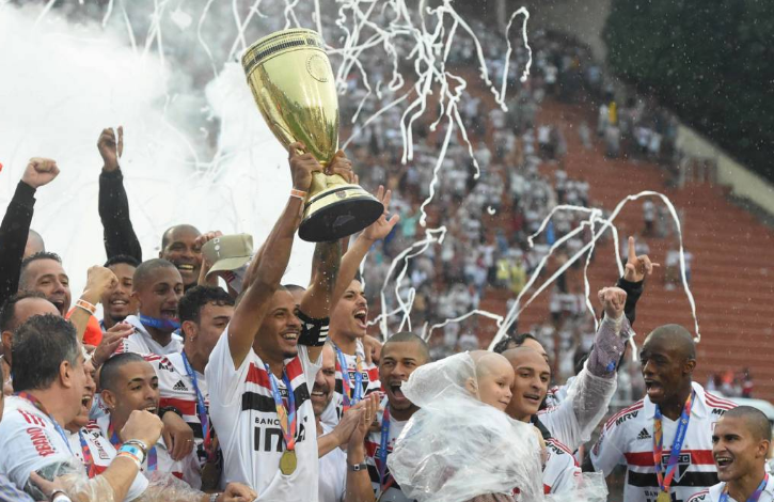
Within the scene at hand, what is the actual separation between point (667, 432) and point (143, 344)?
7.14 feet

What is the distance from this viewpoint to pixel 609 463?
512 centimetres

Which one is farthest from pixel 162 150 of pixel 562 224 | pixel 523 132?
pixel 523 132

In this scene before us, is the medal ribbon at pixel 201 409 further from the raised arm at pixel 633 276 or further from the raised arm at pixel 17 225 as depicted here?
the raised arm at pixel 633 276

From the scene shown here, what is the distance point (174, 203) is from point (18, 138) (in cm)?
131

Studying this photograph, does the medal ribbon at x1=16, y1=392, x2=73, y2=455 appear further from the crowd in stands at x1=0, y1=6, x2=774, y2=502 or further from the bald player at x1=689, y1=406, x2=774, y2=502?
Answer: the bald player at x1=689, y1=406, x2=774, y2=502

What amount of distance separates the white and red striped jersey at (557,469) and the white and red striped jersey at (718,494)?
21.2 inches

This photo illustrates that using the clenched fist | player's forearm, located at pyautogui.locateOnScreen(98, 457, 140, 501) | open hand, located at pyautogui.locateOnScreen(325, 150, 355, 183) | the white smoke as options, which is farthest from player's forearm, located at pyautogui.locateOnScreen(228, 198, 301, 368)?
the white smoke

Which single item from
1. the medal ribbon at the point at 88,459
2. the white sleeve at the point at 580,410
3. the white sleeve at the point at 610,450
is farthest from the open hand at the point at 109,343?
the white sleeve at the point at 610,450

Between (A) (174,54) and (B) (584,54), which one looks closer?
(A) (174,54)

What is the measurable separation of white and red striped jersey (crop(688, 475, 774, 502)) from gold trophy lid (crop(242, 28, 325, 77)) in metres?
2.24

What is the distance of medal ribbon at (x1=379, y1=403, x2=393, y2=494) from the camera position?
4434 mm

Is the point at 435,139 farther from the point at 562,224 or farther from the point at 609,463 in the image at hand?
the point at 609,463

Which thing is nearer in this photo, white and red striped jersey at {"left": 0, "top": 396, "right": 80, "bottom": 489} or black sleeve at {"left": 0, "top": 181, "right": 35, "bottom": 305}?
white and red striped jersey at {"left": 0, "top": 396, "right": 80, "bottom": 489}

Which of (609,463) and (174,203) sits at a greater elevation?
(174,203)
